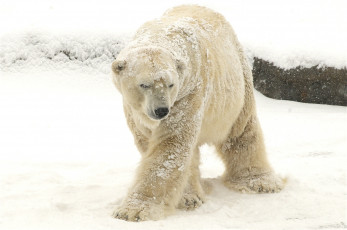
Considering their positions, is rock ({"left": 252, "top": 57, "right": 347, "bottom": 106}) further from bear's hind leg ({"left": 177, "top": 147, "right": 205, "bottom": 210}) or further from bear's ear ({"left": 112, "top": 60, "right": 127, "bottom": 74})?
→ bear's ear ({"left": 112, "top": 60, "right": 127, "bottom": 74})

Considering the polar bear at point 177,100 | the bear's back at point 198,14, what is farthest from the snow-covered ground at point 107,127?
the bear's back at point 198,14

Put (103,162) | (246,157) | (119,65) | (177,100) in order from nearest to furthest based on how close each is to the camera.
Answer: (119,65), (177,100), (246,157), (103,162)

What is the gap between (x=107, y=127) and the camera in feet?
23.6

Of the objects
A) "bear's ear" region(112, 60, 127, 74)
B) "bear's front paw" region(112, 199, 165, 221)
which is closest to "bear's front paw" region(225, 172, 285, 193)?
"bear's front paw" region(112, 199, 165, 221)

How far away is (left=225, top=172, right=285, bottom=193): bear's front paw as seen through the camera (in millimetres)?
4852

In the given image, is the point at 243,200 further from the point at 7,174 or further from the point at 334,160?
→ the point at 7,174

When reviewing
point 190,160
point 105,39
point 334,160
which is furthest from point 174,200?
point 105,39

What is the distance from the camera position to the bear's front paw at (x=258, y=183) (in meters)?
4.85

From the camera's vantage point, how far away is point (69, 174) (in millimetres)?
5246

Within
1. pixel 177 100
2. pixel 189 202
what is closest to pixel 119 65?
pixel 177 100

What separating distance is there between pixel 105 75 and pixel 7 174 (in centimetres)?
393

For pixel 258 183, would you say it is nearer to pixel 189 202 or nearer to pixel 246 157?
pixel 246 157

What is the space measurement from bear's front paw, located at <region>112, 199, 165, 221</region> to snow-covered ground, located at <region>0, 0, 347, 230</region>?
0.35ft

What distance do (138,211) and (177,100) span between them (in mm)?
856
